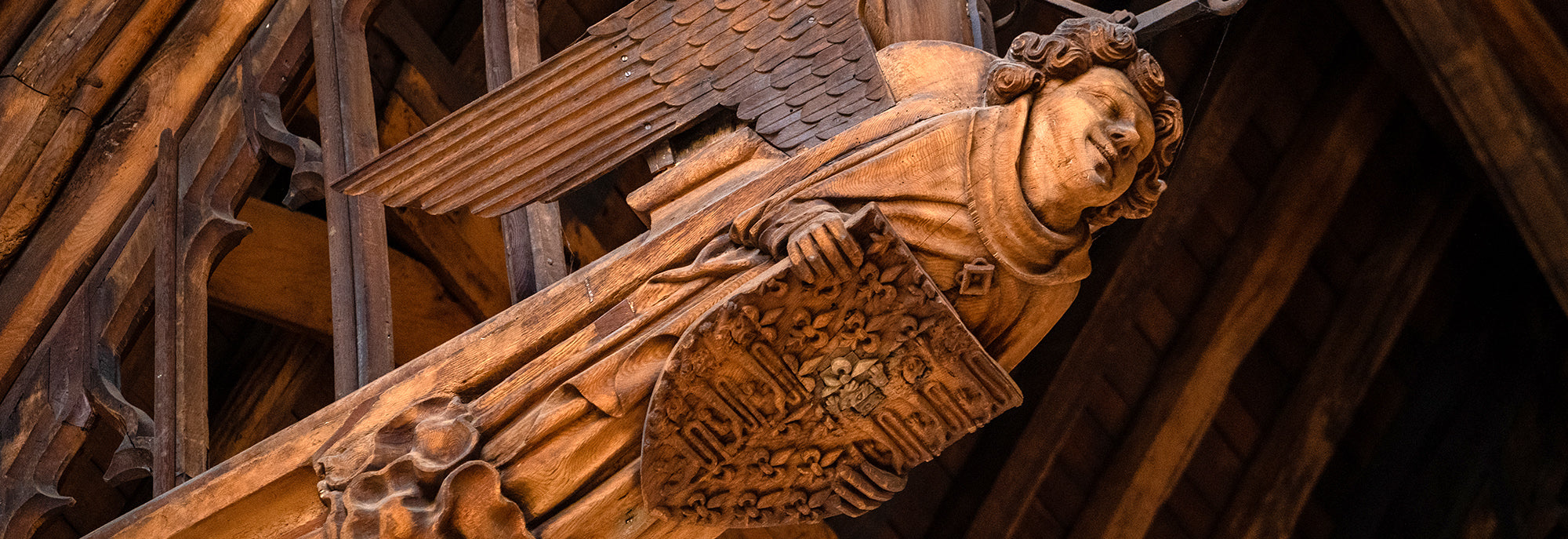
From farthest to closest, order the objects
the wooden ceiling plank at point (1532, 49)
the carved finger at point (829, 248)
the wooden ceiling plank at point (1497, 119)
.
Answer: the wooden ceiling plank at point (1497, 119) → the wooden ceiling plank at point (1532, 49) → the carved finger at point (829, 248)

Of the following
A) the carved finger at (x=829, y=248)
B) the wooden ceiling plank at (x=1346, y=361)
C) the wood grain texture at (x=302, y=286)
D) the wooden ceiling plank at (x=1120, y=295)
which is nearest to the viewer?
the carved finger at (x=829, y=248)

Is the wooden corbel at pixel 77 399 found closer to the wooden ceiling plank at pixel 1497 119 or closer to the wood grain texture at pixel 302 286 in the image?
the wood grain texture at pixel 302 286

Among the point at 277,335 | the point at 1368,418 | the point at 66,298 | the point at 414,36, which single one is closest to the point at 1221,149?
the point at 1368,418

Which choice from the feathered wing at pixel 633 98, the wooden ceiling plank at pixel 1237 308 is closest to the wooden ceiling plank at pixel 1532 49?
the wooden ceiling plank at pixel 1237 308

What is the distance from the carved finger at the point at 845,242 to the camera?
163cm

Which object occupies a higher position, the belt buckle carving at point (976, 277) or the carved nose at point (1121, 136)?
the carved nose at point (1121, 136)

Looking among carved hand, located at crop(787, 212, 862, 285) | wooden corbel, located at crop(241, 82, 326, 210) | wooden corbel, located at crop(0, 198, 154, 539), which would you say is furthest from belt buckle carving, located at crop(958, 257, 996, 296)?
wooden corbel, located at crop(0, 198, 154, 539)

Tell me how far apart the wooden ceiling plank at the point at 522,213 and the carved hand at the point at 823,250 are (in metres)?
0.49

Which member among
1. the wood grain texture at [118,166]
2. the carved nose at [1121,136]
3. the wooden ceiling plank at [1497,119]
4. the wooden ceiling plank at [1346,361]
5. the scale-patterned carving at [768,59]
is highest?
the wood grain texture at [118,166]

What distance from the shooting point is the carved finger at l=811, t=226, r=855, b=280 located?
1631mm

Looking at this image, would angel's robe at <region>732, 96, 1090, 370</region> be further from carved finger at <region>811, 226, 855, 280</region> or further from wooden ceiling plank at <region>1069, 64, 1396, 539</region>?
wooden ceiling plank at <region>1069, 64, 1396, 539</region>

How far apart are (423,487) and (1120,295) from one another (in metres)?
2.56

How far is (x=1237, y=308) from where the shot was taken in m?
4.19

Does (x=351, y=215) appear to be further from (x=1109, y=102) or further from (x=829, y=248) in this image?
(x=1109, y=102)
